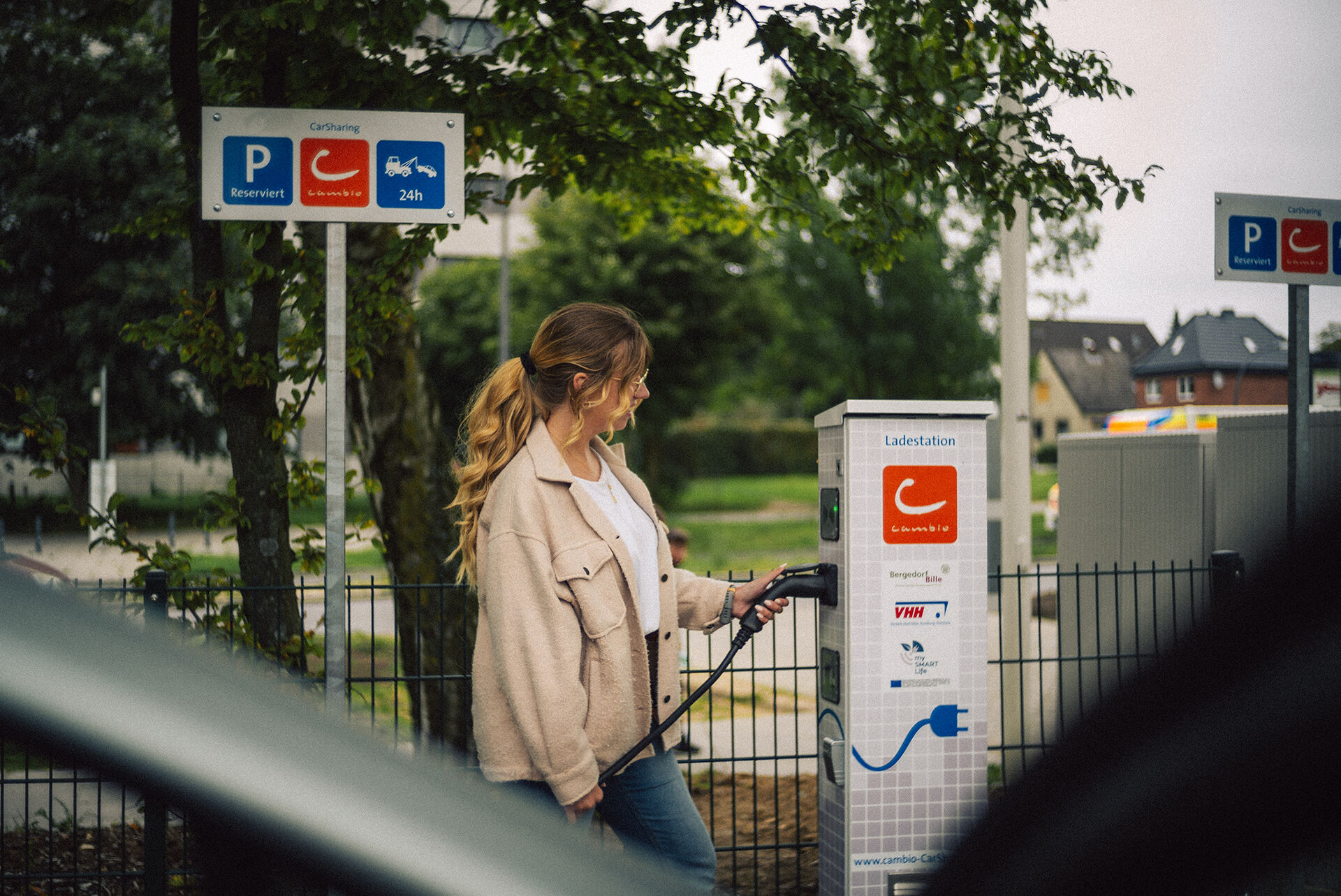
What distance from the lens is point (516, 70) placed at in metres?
4.99

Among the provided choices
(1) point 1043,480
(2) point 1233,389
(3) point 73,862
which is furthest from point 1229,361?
(1) point 1043,480

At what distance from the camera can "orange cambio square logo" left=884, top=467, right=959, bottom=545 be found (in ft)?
10.9

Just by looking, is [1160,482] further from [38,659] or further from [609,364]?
[38,659]

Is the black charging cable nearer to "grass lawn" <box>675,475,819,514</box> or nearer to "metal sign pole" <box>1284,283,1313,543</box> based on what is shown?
"metal sign pole" <box>1284,283,1313,543</box>

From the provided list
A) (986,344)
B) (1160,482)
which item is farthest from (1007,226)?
(986,344)

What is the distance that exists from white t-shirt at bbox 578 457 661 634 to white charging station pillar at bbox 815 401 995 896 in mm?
723

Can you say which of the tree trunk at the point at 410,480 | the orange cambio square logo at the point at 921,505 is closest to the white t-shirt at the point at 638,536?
the orange cambio square logo at the point at 921,505

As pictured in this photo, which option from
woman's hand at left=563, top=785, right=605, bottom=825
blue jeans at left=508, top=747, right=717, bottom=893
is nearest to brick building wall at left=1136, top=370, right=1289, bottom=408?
blue jeans at left=508, top=747, right=717, bottom=893

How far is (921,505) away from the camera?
11.0 feet

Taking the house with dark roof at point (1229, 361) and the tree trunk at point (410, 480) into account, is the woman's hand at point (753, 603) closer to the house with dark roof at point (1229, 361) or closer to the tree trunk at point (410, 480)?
the tree trunk at point (410, 480)

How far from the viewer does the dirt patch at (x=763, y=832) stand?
4.34 m

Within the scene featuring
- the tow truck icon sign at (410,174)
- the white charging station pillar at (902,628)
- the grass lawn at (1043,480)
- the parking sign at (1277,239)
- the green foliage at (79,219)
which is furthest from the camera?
the green foliage at (79,219)

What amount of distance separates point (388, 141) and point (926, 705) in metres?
2.19

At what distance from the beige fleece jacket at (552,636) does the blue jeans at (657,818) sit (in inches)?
2.8
